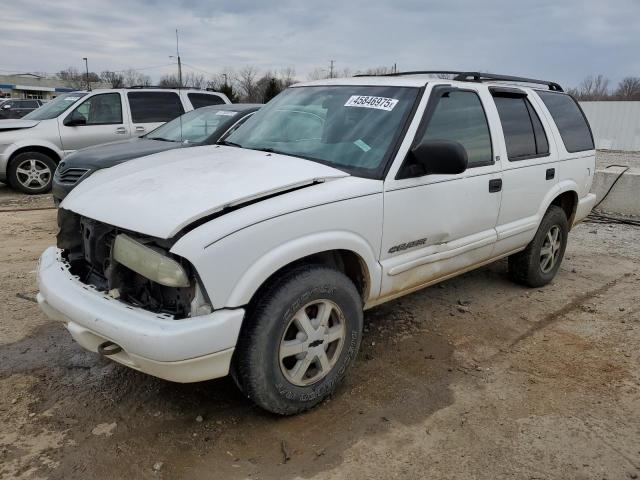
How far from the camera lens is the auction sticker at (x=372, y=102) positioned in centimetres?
348

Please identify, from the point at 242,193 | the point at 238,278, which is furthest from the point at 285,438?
the point at 242,193

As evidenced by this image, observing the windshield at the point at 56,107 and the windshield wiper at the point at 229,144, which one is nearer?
the windshield wiper at the point at 229,144

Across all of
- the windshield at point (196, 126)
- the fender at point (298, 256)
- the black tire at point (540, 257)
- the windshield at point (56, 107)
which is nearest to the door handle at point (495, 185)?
the black tire at point (540, 257)

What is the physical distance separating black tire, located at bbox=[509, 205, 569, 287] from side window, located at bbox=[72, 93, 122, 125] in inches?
294

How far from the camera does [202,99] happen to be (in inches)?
390

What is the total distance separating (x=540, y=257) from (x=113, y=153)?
4972mm

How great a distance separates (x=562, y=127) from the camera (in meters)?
Answer: 4.99

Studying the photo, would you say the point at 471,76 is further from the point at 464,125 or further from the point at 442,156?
the point at 442,156

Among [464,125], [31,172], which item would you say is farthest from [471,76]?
[31,172]

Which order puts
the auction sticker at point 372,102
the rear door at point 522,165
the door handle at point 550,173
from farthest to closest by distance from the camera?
the door handle at point 550,173, the rear door at point 522,165, the auction sticker at point 372,102

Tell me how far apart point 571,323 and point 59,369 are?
12.9 feet

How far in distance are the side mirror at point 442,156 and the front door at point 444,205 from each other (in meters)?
0.13

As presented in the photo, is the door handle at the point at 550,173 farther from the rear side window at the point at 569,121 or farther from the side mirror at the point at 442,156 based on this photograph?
the side mirror at the point at 442,156

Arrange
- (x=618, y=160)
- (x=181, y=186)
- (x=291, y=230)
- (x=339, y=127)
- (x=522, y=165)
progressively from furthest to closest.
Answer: (x=618, y=160)
(x=522, y=165)
(x=339, y=127)
(x=181, y=186)
(x=291, y=230)
